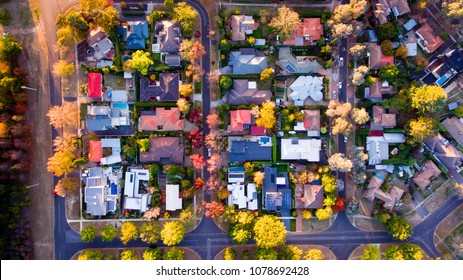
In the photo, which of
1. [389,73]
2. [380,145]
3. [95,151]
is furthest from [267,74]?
[95,151]

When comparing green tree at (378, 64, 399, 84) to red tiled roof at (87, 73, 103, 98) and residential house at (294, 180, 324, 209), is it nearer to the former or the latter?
residential house at (294, 180, 324, 209)

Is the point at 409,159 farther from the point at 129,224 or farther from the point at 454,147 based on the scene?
the point at 129,224

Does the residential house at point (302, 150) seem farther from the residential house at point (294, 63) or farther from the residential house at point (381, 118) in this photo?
the residential house at point (294, 63)

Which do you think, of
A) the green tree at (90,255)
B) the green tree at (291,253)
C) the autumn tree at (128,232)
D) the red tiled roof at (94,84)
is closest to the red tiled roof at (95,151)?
the red tiled roof at (94,84)

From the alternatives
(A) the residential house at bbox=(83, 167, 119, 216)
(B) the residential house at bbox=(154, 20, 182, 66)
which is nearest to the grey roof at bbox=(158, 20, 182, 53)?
(B) the residential house at bbox=(154, 20, 182, 66)

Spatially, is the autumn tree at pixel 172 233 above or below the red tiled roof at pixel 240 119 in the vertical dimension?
below

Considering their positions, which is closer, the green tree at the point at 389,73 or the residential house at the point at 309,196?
the green tree at the point at 389,73
